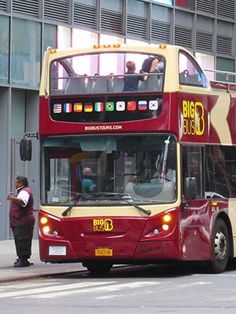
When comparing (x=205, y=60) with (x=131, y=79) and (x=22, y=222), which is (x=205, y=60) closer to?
(x=22, y=222)

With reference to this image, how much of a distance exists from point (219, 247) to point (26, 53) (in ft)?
33.5

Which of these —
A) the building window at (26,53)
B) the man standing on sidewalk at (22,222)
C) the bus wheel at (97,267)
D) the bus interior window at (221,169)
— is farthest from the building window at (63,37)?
the bus wheel at (97,267)

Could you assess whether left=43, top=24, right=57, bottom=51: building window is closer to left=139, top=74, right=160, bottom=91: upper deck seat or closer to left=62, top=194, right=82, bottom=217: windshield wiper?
left=139, top=74, right=160, bottom=91: upper deck seat

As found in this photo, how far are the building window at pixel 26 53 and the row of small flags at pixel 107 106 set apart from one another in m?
8.40

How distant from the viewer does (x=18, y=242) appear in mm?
16984

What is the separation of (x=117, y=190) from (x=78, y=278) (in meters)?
1.99

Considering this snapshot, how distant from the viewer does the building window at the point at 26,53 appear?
76.8 feet

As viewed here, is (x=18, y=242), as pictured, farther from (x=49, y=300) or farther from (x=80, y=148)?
(x=49, y=300)

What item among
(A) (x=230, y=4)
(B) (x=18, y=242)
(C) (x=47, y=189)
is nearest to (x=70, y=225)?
(C) (x=47, y=189)

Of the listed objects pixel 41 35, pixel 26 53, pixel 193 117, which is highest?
pixel 41 35

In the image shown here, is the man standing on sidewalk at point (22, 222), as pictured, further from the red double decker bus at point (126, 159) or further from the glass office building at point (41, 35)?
the glass office building at point (41, 35)

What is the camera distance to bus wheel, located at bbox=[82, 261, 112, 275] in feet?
53.7

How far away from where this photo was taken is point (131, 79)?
1505 centimetres

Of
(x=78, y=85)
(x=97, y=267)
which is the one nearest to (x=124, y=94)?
(x=78, y=85)
